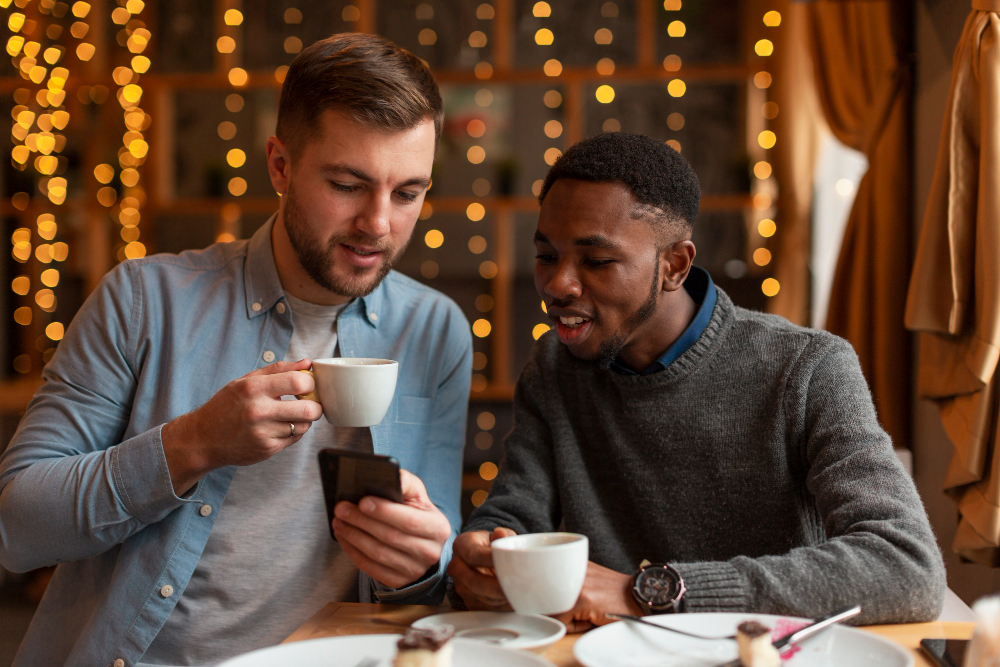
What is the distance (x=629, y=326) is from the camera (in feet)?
4.70

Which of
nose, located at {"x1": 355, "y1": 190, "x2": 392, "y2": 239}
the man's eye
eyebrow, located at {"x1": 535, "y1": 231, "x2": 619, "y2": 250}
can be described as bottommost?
eyebrow, located at {"x1": 535, "y1": 231, "x2": 619, "y2": 250}

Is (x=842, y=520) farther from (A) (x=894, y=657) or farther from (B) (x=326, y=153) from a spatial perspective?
(B) (x=326, y=153)

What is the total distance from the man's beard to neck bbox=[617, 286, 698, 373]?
47cm

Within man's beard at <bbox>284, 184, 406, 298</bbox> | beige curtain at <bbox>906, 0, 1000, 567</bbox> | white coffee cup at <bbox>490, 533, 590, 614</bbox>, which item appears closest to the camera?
white coffee cup at <bbox>490, 533, 590, 614</bbox>

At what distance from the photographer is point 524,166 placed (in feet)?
14.2

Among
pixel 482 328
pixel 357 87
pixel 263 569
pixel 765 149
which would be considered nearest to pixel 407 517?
pixel 263 569

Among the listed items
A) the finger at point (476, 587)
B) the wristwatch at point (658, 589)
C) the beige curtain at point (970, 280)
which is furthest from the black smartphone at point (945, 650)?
the beige curtain at point (970, 280)

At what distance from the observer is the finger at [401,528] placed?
3.54ft

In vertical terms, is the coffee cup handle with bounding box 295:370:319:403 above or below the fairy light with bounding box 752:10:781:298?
below

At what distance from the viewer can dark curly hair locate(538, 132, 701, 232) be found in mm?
1386

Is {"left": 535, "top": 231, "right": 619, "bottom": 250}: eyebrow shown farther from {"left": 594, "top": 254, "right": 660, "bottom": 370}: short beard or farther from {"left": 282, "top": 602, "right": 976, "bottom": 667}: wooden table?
{"left": 282, "top": 602, "right": 976, "bottom": 667}: wooden table

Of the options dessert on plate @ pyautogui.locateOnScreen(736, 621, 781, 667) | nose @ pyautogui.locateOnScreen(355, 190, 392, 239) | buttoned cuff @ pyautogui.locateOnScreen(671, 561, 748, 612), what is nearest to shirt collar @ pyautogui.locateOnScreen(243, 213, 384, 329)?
nose @ pyautogui.locateOnScreen(355, 190, 392, 239)

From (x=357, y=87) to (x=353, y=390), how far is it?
61 centimetres

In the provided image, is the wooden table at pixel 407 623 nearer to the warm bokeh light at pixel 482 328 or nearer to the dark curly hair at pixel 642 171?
the dark curly hair at pixel 642 171
